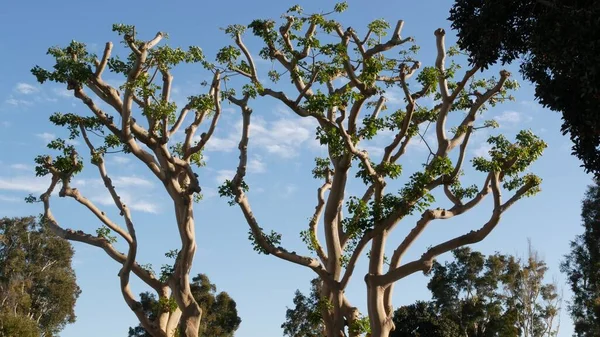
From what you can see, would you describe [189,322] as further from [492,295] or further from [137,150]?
[492,295]

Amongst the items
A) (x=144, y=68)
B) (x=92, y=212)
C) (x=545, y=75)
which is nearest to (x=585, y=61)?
(x=545, y=75)

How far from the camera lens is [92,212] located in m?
18.4

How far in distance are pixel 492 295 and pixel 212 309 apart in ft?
60.3

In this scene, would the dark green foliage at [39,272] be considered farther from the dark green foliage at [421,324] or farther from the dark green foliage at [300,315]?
the dark green foliage at [421,324]

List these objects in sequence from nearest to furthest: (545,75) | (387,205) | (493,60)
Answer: (545,75)
(493,60)
(387,205)

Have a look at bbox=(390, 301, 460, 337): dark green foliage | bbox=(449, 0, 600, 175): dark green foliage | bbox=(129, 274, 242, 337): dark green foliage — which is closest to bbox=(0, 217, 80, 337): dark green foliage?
bbox=(129, 274, 242, 337): dark green foliage

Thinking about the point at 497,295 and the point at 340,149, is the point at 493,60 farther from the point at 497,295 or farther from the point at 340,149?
the point at 497,295

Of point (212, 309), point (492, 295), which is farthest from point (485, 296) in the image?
point (212, 309)

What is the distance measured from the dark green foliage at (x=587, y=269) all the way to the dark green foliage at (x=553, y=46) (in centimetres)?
2643

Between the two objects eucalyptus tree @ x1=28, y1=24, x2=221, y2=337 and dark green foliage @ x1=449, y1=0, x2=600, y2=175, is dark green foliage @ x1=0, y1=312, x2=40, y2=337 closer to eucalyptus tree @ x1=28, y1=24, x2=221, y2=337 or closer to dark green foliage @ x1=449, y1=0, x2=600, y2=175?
eucalyptus tree @ x1=28, y1=24, x2=221, y2=337

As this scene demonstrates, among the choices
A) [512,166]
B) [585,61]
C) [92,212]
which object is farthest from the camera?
[92,212]

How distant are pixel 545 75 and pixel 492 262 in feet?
Result: 126

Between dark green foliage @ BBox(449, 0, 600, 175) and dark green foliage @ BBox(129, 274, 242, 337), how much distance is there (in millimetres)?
38440

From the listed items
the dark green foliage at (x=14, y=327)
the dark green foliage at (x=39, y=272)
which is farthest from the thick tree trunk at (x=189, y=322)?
the dark green foliage at (x=39, y=272)
